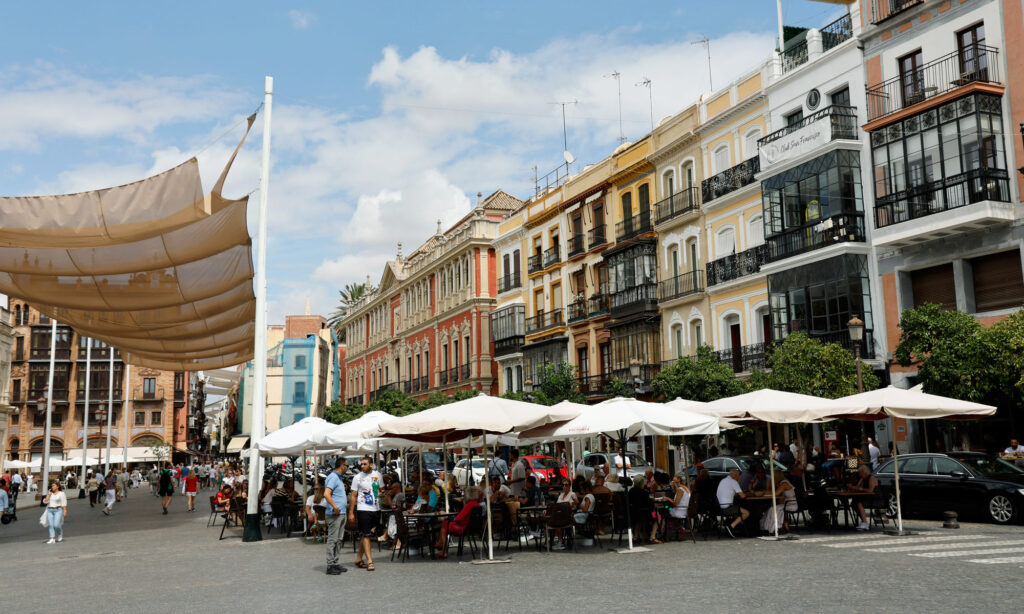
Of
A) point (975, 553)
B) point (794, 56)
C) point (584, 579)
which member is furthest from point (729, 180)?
point (584, 579)

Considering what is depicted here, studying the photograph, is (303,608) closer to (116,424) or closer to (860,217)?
(860,217)

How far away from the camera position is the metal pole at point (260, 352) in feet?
62.2

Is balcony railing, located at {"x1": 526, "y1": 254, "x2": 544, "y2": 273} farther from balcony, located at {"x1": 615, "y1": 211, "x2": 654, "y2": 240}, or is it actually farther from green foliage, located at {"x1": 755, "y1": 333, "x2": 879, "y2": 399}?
green foliage, located at {"x1": 755, "y1": 333, "x2": 879, "y2": 399}

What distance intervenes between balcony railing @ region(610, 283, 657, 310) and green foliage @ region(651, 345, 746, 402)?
6499 millimetres

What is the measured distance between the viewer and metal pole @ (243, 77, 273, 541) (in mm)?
18969

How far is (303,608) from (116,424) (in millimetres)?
82682

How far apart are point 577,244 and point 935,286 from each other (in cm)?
2168

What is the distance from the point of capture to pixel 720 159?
34.9 m

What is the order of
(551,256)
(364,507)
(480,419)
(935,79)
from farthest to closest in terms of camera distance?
(551,256) < (935,79) < (480,419) < (364,507)

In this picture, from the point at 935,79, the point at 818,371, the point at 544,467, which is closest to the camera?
the point at 818,371

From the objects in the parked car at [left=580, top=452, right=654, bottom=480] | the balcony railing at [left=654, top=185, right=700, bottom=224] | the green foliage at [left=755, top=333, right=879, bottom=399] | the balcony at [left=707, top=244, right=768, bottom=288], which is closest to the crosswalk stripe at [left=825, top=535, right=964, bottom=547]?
the green foliage at [left=755, top=333, right=879, bottom=399]

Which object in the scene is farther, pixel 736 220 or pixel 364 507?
pixel 736 220

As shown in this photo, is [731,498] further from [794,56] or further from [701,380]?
[794,56]

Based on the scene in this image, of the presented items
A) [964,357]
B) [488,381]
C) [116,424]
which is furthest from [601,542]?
[116,424]
